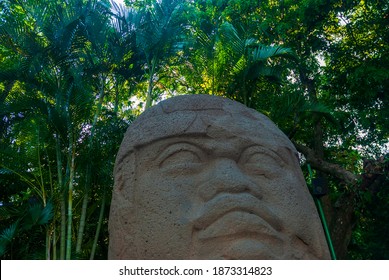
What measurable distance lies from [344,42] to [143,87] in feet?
14.5

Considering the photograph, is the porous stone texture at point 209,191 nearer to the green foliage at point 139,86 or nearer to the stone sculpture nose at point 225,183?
the stone sculpture nose at point 225,183

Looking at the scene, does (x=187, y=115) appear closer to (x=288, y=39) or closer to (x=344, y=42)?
(x=288, y=39)

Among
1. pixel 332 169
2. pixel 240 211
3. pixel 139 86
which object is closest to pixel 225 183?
pixel 240 211

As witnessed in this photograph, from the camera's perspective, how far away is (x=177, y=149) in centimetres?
259

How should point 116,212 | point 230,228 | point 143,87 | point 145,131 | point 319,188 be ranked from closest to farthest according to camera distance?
1. point 230,228
2. point 116,212
3. point 145,131
4. point 319,188
5. point 143,87

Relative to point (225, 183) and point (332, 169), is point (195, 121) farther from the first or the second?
point (332, 169)

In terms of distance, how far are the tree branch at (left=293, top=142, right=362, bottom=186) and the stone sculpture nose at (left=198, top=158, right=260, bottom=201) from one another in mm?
3902

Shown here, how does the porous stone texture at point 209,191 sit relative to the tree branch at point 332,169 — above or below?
below

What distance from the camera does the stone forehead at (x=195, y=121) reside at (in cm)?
269

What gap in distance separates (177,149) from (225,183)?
1.47 ft

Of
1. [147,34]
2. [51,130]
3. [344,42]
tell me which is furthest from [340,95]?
[51,130]

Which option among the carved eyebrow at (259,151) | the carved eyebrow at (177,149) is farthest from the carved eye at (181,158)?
the carved eyebrow at (259,151)

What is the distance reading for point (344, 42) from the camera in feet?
25.3

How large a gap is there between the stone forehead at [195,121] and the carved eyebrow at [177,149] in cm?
8
